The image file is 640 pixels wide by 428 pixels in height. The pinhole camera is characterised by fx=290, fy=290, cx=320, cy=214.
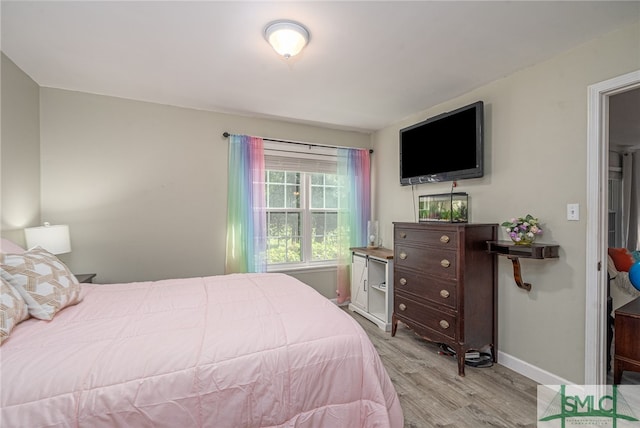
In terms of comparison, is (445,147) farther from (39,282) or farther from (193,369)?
(39,282)

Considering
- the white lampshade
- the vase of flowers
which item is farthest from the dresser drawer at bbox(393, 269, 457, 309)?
the white lampshade

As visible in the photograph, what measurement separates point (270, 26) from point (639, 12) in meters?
2.14

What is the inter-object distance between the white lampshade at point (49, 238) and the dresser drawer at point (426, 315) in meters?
2.99

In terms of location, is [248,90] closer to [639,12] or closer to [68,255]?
[68,255]

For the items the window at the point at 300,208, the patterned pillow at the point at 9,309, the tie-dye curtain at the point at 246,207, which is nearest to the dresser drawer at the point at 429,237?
the window at the point at 300,208

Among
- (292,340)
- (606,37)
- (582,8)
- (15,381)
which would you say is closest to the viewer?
(15,381)

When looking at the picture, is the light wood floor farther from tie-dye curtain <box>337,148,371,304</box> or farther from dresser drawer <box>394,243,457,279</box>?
Result: tie-dye curtain <box>337,148,371,304</box>

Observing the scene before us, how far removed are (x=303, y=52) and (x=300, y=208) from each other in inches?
82.3

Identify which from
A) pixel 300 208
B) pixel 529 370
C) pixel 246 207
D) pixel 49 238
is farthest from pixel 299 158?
pixel 529 370

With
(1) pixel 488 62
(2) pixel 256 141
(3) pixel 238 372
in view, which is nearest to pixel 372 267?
(2) pixel 256 141

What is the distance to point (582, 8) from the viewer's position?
5.35ft

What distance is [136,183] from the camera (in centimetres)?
296

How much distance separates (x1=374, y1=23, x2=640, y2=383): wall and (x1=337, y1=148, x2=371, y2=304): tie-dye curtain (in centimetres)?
155

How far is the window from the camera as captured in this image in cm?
368
